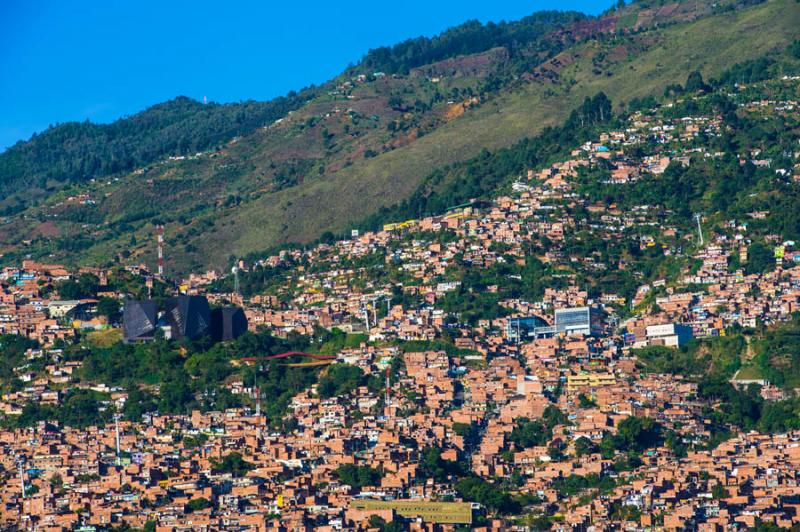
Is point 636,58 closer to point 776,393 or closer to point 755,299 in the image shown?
point 755,299

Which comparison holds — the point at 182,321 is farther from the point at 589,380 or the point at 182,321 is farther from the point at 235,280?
the point at 589,380

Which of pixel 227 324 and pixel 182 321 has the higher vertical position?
pixel 182 321

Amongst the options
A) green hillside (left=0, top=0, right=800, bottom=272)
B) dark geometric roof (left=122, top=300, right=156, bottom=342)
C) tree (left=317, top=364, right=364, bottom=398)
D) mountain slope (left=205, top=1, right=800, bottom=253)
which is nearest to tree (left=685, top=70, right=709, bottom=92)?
mountain slope (left=205, top=1, right=800, bottom=253)

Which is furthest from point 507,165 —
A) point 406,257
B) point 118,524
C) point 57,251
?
point 118,524

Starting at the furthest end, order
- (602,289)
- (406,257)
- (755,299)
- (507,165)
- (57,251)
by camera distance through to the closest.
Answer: (57,251) < (507,165) < (406,257) < (602,289) < (755,299)

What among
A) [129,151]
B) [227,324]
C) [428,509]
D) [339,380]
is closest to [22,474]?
[428,509]

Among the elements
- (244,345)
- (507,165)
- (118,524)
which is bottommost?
(118,524)
